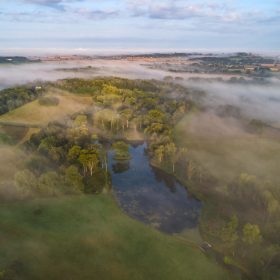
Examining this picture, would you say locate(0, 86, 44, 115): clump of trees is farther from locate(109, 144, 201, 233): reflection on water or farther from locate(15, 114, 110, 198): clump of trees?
locate(109, 144, 201, 233): reflection on water

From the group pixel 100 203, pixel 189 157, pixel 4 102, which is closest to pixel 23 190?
pixel 100 203

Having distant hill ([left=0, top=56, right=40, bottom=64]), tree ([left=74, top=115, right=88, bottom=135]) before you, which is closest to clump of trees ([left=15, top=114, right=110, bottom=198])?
tree ([left=74, top=115, right=88, bottom=135])

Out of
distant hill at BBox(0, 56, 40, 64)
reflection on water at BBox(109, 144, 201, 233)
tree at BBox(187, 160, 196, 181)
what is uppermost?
distant hill at BBox(0, 56, 40, 64)

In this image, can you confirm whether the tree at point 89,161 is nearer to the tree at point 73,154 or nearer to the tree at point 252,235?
the tree at point 73,154

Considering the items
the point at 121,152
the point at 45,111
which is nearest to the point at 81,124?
the point at 121,152

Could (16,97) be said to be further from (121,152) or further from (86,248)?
(86,248)

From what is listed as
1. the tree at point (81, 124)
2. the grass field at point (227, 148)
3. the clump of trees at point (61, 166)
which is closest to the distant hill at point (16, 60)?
the tree at point (81, 124)

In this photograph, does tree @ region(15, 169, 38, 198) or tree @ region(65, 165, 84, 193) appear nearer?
tree @ region(15, 169, 38, 198)

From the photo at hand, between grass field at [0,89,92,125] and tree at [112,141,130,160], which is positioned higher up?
grass field at [0,89,92,125]
